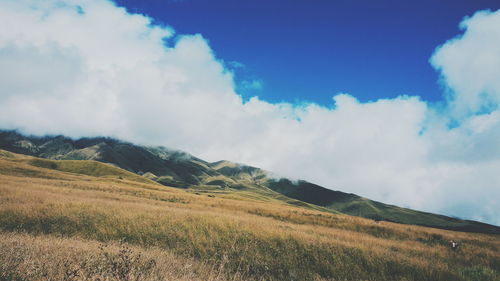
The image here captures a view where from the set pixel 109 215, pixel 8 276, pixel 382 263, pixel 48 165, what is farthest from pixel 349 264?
pixel 48 165

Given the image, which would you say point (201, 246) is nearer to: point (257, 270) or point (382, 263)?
point (257, 270)

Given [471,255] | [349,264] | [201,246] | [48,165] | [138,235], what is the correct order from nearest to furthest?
[349,264] → [201,246] → [138,235] → [471,255] → [48,165]

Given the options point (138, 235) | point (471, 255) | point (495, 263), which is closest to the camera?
point (138, 235)

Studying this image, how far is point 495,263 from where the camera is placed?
11.6 metres

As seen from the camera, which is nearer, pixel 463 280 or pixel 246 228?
pixel 463 280

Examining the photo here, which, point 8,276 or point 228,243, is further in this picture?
point 228,243

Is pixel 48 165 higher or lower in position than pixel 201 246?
lower

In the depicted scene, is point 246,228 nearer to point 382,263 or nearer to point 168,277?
point 382,263

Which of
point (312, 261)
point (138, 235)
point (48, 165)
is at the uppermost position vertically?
point (312, 261)

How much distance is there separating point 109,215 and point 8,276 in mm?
8398

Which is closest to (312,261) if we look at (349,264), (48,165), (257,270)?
(349,264)

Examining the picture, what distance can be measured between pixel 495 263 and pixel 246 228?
11.7m

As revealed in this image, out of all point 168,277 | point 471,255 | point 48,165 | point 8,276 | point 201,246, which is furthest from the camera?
point 48,165

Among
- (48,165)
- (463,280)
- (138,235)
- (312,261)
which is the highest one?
(463,280)
